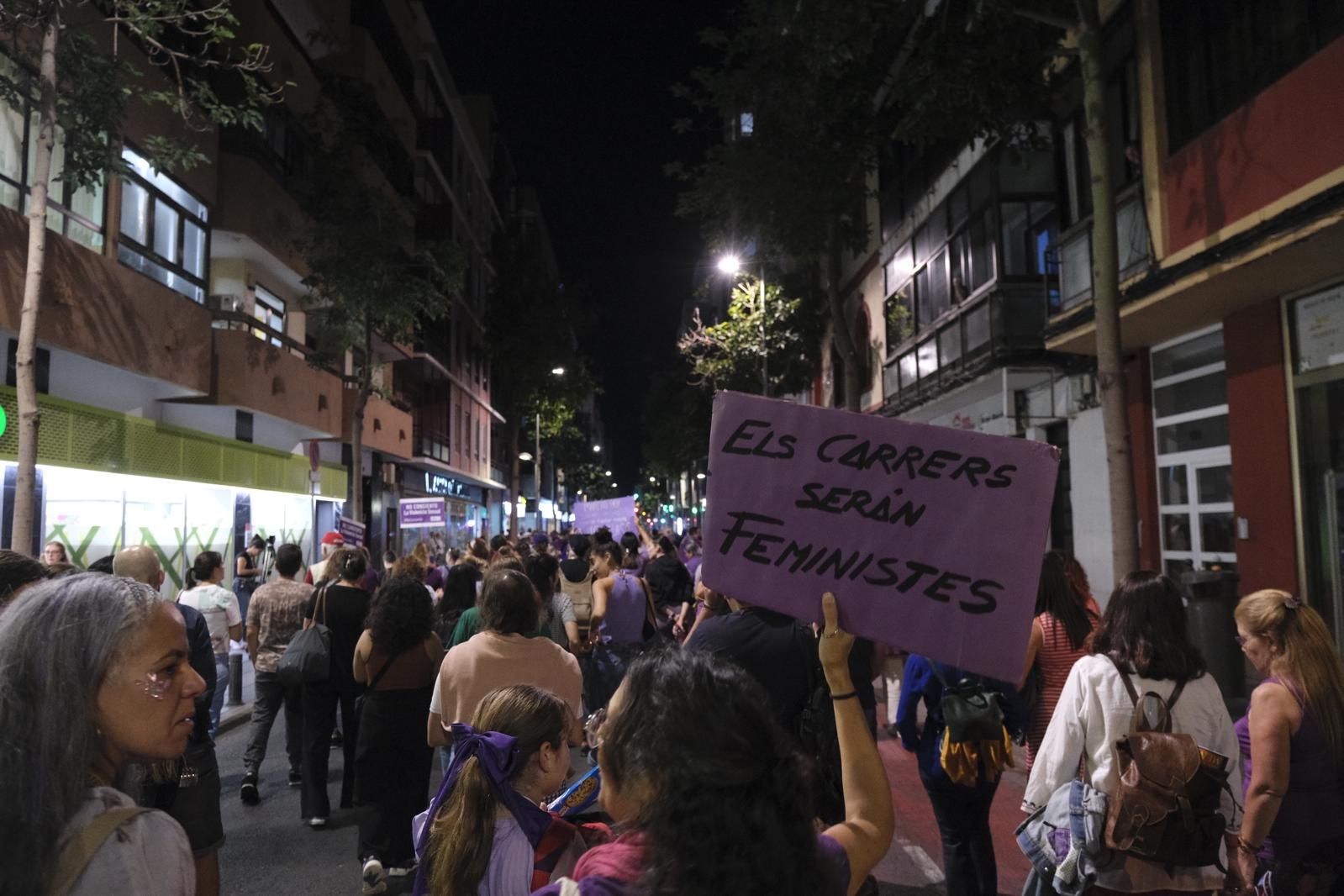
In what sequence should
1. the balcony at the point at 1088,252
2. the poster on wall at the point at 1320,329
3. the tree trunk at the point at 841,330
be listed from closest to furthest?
the poster on wall at the point at 1320,329, the balcony at the point at 1088,252, the tree trunk at the point at 841,330

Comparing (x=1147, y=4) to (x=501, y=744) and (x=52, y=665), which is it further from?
(x=52, y=665)

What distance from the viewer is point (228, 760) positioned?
904cm

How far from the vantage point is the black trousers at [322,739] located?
6895mm

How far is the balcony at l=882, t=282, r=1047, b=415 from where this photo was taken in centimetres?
1508

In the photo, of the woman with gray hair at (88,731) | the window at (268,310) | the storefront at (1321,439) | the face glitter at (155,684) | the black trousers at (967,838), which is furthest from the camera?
the window at (268,310)

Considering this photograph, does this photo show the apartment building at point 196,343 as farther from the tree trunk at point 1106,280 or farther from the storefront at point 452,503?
Result: the tree trunk at point 1106,280

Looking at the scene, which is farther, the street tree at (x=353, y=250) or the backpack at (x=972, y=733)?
the street tree at (x=353, y=250)

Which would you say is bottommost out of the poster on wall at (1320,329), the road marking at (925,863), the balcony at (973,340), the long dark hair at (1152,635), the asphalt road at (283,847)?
the asphalt road at (283,847)

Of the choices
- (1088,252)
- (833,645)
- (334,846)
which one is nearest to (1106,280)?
(1088,252)

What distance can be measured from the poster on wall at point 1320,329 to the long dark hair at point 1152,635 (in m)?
7.32

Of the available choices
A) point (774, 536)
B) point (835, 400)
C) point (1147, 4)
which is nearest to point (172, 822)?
point (774, 536)

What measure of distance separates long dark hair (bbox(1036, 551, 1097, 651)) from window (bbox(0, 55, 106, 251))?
11.1 m

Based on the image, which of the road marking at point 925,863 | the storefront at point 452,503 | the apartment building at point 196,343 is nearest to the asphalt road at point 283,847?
the road marking at point 925,863

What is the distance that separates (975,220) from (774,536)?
50.3ft
